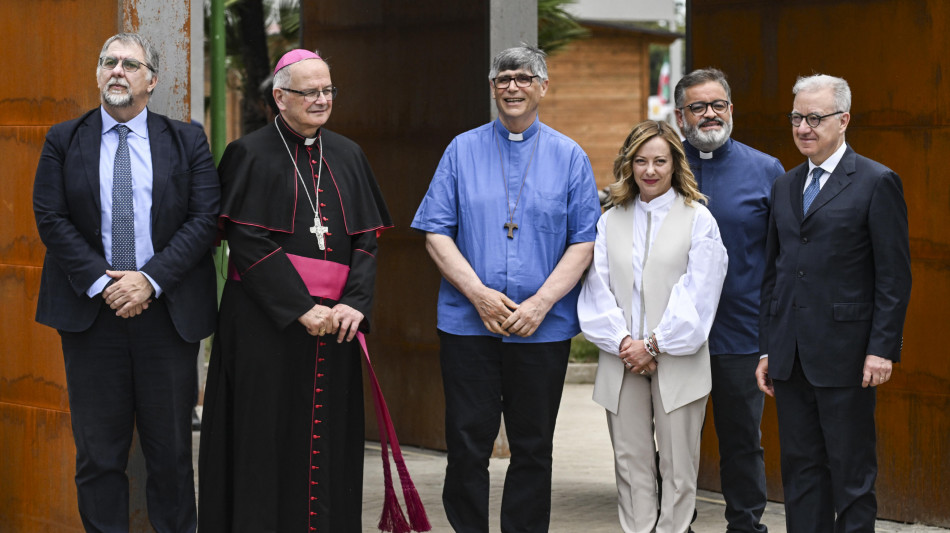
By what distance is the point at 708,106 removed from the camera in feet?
19.0

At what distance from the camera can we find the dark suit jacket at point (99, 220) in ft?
16.8

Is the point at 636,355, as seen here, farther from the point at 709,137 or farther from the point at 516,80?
the point at 516,80

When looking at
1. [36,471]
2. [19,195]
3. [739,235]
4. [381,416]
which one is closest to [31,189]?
[19,195]

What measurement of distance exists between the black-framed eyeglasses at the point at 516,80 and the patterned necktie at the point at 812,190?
119cm

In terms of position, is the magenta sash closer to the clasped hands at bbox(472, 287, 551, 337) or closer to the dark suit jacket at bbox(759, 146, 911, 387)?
the clasped hands at bbox(472, 287, 551, 337)

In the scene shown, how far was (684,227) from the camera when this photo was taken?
18.0 feet

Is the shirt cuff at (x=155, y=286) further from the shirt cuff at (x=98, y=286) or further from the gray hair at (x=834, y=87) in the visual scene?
the gray hair at (x=834, y=87)

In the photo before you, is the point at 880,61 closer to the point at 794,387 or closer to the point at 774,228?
the point at 774,228

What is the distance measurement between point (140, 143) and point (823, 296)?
270 centimetres

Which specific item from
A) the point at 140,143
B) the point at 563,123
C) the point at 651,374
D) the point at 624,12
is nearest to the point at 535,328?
the point at 651,374

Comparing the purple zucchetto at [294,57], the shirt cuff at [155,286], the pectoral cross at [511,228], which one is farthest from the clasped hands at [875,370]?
the shirt cuff at [155,286]

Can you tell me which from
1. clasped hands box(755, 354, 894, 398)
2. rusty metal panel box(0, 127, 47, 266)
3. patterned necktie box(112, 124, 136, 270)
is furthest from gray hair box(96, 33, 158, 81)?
clasped hands box(755, 354, 894, 398)

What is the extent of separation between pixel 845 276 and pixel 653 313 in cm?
80

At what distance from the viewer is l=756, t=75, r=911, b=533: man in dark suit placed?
4965 mm
